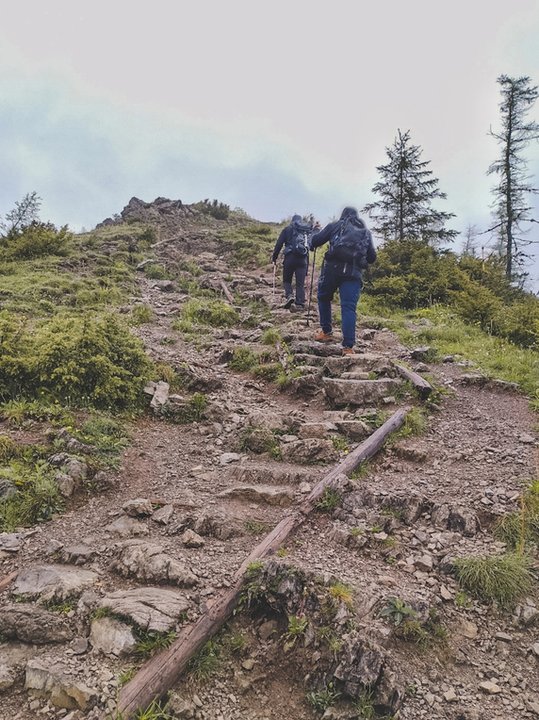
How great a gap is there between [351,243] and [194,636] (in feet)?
24.4

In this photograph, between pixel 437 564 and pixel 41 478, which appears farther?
pixel 41 478

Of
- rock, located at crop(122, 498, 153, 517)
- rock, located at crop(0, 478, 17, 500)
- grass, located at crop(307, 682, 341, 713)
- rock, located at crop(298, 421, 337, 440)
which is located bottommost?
grass, located at crop(307, 682, 341, 713)

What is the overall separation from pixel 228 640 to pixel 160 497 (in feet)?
6.70

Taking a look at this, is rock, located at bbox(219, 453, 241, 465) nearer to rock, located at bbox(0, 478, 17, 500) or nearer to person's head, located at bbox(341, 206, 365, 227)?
rock, located at bbox(0, 478, 17, 500)

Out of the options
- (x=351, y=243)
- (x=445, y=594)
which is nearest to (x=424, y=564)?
(x=445, y=594)

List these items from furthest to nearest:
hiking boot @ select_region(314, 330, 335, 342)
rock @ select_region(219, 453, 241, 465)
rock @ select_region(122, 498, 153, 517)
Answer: hiking boot @ select_region(314, 330, 335, 342) < rock @ select_region(219, 453, 241, 465) < rock @ select_region(122, 498, 153, 517)

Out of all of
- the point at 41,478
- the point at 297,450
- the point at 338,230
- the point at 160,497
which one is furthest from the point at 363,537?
the point at 338,230

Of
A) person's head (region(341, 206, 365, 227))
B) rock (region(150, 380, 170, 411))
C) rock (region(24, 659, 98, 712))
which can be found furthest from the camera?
person's head (region(341, 206, 365, 227))

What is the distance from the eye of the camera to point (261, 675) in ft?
9.96

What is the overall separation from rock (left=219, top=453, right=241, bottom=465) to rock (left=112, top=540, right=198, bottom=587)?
202 centimetres

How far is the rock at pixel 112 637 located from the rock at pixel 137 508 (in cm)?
142

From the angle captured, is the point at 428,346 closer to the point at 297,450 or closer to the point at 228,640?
the point at 297,450

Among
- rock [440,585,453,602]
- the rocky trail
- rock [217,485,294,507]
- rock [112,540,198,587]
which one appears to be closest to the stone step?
the rocky trail

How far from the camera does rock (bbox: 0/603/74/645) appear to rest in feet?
9.97
